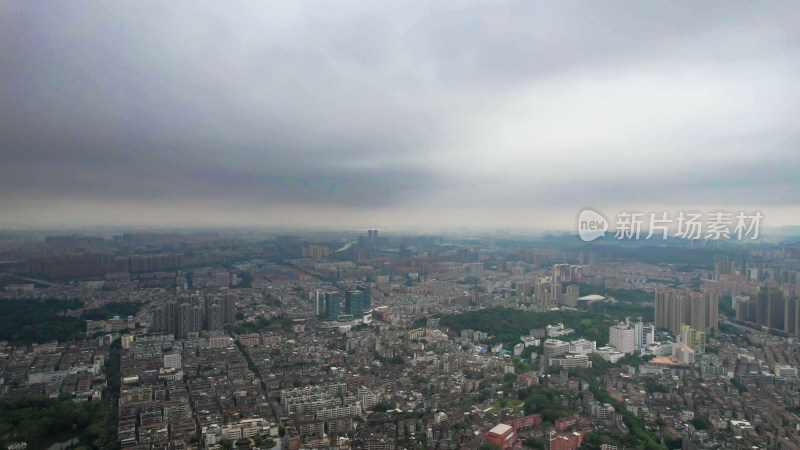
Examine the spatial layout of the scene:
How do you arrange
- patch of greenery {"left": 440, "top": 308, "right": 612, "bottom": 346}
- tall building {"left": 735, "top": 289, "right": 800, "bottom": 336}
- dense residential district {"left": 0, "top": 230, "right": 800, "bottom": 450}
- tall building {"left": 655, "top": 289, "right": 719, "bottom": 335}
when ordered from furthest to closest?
patch of greenery {"left": 440, "top": 308, "right": 612, "bottom": 346} < tall building {"left": 655, "top": 289, "right": 719, "bottom": 335} < tall building {"left": 735, "top": 289, "right": 800, "bottom": 336} < dense residential district {"left": 0, "top": 230, "right": 800, "bottom": 450}

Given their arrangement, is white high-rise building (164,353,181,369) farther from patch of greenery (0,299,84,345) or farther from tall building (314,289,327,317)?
tall building (314,289,327,317)

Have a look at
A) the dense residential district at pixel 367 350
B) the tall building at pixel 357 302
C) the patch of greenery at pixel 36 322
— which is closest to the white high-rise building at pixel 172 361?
the dense residential district at pixel 367 350

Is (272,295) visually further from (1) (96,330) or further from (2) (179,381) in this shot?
(2) (179,381)

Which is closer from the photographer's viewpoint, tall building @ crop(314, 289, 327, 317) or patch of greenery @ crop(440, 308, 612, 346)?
patch of greenery @ crop(440, 308, 612, 346)

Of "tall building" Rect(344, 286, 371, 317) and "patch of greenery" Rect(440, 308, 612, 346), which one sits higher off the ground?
"tall building" Rect(344, 286, 371, 317)

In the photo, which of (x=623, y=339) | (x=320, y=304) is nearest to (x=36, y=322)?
(x=320, y=304)

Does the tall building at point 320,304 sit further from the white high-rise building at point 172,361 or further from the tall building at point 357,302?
the white high-rise building at point 172,361

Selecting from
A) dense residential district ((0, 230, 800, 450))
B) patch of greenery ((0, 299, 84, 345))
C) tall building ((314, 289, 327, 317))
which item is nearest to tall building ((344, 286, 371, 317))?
dense residential district ((0, 230, 800, 450))
